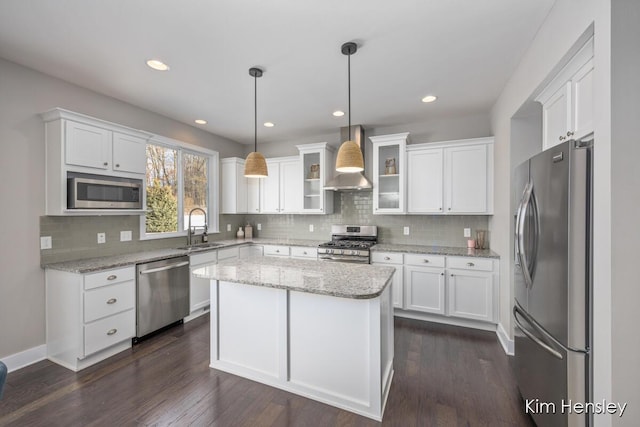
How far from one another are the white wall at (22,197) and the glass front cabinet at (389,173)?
3679mm

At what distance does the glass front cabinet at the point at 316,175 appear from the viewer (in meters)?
4.42

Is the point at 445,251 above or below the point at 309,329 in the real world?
above

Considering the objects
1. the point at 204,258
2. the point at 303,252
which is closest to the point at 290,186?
the point at 303,252

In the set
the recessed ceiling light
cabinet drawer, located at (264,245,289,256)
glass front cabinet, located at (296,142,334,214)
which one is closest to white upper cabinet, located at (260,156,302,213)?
glass front cabinet, located at (296,142,334,214)

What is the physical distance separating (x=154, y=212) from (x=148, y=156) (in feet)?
2.47

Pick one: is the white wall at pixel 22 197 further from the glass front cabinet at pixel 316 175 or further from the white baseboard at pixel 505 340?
the white baseboard at pixel 505 340

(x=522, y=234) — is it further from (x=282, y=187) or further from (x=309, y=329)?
(x=282, y=187)

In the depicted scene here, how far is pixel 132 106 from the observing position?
3420mm

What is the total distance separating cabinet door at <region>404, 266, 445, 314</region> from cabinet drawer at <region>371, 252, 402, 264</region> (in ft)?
0.50

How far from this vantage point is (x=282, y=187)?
4.77 meters

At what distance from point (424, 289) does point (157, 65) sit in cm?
379

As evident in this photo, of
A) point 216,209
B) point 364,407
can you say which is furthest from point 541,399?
point 216,209

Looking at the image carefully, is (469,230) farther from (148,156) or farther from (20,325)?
(20,325)

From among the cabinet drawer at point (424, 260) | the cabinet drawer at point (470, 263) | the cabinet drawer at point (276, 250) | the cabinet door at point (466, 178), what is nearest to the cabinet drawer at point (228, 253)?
the cabinet drawer at point (276, 250)
